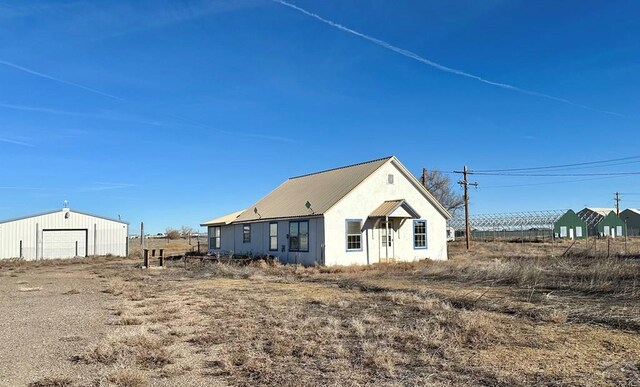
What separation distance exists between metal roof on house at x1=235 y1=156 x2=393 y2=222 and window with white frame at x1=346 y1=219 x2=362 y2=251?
4.88 ft

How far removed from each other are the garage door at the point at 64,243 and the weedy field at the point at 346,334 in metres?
26.2

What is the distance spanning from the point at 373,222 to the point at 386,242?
1.19 meters

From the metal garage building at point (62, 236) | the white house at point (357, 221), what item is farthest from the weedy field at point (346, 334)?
the metal garage building at point (62, 236)

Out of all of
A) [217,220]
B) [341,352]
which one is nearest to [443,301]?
[341,352]

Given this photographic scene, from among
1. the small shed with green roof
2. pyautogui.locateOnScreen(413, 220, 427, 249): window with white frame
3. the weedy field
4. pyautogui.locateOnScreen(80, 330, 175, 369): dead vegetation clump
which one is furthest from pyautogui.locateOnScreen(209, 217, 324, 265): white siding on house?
the small shed with green roof

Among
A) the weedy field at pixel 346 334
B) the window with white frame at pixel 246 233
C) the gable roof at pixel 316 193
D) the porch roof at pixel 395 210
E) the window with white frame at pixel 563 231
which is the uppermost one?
the gable roof at pixel 316 193

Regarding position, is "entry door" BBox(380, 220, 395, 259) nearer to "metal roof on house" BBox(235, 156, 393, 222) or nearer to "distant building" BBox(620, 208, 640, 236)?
"metal roof on house" BBox(235, 156, 393, 222)

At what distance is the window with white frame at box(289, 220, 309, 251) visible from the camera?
27.0 metres

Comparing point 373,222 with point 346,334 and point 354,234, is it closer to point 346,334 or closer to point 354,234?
point 354,234

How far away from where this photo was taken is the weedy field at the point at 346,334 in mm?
6801

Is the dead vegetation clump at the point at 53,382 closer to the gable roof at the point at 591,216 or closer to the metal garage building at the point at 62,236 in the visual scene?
the metal garage building at the point at 62,236

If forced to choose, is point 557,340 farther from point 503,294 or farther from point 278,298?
point 278,298

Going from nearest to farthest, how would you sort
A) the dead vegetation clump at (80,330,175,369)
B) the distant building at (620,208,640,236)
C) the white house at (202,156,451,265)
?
the dead vegetation clump at (80,330,175,369), the white house at (202,156,451,265), the distant building at (620,208,640,236)

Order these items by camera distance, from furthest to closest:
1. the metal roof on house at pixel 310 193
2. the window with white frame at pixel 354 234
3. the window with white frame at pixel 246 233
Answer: the window with white frame at pixel 246 233, the metal roof on house at pixel 310 193, the window with white frame at pixel 354 234
